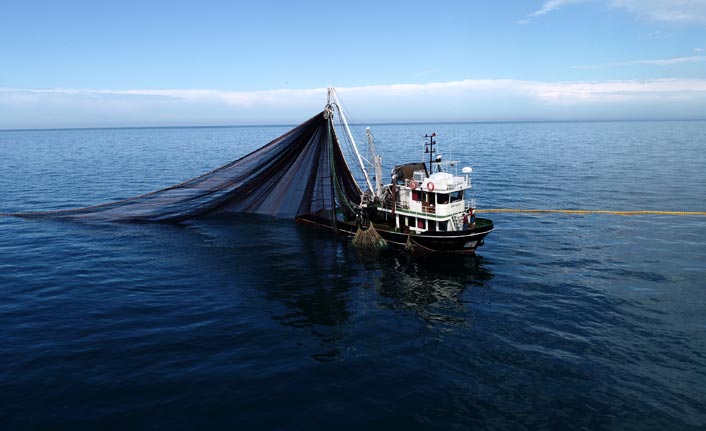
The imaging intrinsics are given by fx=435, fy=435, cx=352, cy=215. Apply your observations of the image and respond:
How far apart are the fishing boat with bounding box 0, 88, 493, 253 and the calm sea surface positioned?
2.29 m

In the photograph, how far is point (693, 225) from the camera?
49.2 metres

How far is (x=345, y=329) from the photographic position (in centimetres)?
2722

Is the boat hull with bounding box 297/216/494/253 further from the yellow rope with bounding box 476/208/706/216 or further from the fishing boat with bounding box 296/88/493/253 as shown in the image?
the yellow rope with bounding box 476/208/706/216

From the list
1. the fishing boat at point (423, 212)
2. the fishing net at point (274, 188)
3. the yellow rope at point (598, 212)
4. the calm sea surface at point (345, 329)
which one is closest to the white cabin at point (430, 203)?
the fishing boat at point (423, 212)

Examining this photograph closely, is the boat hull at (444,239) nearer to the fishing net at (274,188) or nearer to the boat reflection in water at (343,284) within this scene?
the boat reflection in water at (343,284)

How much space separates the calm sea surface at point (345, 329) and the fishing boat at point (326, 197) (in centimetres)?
229

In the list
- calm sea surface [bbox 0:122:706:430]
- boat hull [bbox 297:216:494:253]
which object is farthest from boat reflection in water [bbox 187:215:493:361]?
boat hull [bbox 297:216:494:253]

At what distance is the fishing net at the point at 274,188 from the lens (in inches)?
1790

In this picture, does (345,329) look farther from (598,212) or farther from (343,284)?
(598,212)

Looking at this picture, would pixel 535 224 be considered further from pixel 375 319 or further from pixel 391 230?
pixel 375 319

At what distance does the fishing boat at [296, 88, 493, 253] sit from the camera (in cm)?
4053

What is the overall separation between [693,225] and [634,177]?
3717 cm

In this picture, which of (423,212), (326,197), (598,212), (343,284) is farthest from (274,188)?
(598,212)

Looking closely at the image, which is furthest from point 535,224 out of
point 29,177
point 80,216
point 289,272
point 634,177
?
point 29,177
